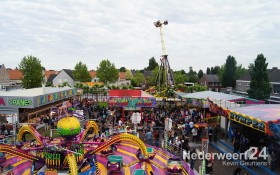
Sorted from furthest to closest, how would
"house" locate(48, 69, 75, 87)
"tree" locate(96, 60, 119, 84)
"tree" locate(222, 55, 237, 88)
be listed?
"house" locate(48, 69, 75, 87)
"tree" locate(96, 60, 119, 84)
"tree" locate(222, 55, 237, 88)

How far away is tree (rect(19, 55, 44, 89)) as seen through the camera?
5144 centimetres

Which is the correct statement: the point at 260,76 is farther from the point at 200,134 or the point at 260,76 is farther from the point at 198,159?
the point at 198,159

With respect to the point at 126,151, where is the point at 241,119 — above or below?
above

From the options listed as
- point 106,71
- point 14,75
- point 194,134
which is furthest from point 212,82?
point 194,134

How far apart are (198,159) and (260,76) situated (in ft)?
108

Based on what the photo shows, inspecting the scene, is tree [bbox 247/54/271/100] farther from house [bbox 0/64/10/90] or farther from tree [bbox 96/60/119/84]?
house [bbox 0/64/10/90]

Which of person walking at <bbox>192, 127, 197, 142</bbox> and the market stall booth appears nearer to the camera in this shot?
the market stall booth

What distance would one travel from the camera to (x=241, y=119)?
16922 mm

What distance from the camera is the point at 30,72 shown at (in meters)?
52.0

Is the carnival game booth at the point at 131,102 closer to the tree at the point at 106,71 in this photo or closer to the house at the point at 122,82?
the tree at the point at 106,71

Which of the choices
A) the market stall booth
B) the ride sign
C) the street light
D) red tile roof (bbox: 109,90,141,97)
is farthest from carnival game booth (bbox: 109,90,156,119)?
the street light

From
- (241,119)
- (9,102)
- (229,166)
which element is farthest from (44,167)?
(9,102)

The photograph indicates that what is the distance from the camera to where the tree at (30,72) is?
169 ft

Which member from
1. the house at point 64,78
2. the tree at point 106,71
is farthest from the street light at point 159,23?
the house at point 64,78
